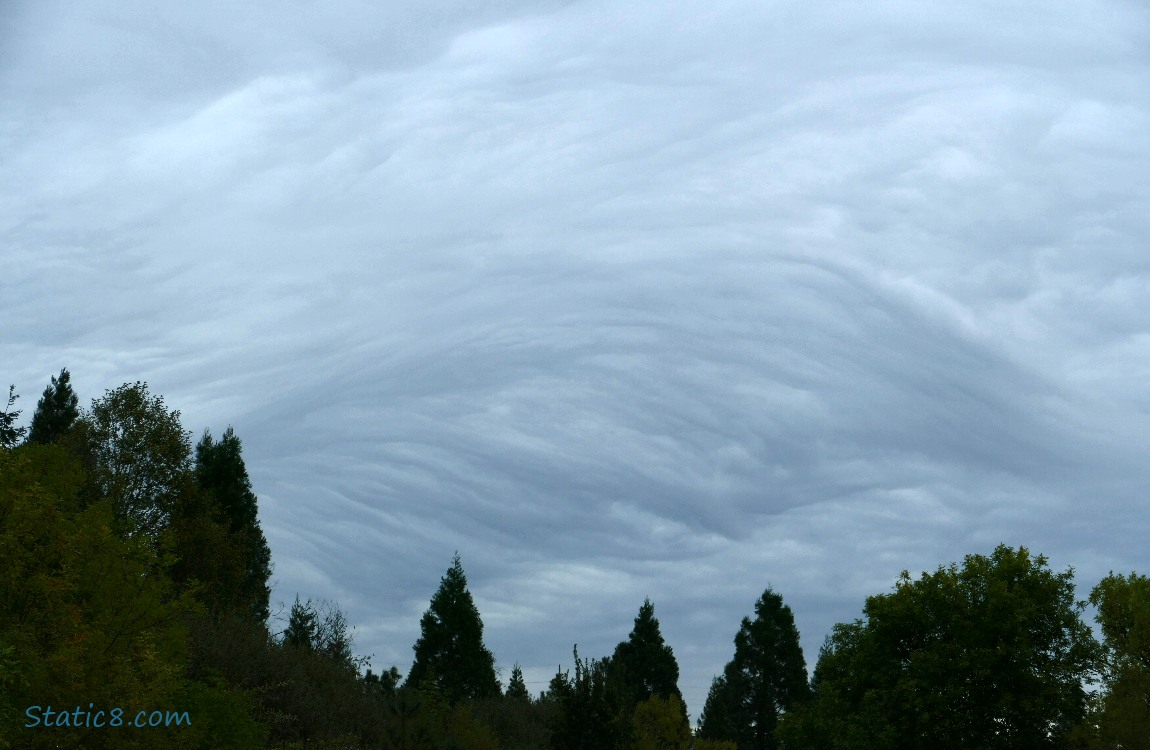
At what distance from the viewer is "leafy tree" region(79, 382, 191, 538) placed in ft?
181

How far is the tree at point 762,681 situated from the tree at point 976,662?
41.1 m

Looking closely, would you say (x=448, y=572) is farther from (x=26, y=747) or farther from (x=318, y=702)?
(x=26, y=747)

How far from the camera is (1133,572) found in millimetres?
51281

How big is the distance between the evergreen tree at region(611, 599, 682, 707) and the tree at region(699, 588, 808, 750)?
15.9 feet

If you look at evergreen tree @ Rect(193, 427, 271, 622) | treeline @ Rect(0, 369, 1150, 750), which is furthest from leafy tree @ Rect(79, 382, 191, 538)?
evergreen tree @ Rect(193, 427, 271, 622)

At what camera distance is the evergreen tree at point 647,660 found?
3730 inches

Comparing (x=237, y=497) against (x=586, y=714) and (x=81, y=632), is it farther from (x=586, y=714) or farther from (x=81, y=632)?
(x=81, y=632)

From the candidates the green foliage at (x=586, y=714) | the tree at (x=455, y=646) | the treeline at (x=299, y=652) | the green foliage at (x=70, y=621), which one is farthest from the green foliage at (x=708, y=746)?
the green foliage at (x=70, y=621)

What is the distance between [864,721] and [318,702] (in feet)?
89.8

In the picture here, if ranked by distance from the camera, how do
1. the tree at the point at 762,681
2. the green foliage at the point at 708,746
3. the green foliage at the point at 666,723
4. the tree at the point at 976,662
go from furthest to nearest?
1. the tree at the point at 762,681
2. the green foliage at the point at 708,746
3. the green foliage at the point at 666,723
4. the tree at the point at 976,662

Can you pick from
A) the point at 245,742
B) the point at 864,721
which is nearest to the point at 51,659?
the point at 245,742

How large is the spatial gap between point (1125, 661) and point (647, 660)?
181 feet

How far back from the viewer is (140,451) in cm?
5581

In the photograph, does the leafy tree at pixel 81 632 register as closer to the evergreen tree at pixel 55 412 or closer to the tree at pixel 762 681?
→ the evergreen tree at pixel 55 412
